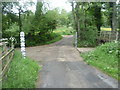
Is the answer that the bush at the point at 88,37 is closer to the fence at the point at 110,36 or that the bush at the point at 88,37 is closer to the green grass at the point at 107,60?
the fence at the point at 110,36

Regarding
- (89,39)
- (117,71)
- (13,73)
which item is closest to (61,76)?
(13,73)

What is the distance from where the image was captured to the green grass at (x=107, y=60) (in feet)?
18.1

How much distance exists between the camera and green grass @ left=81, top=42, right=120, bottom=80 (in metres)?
5.51

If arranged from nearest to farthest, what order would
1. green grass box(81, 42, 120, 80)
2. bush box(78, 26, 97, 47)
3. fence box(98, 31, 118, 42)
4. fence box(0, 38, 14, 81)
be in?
fence box(0, 38, 14, 81), green grass box(81, 42, 120, 80), fence box(98, 31, 118, 42), bush box(78, 26, 97, 47)

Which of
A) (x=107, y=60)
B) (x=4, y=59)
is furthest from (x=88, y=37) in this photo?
(x=4, y=59)

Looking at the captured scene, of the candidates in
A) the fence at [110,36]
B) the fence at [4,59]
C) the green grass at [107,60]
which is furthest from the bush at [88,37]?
the fence at [4,59]

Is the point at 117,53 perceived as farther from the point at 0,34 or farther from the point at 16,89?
the point at 0,34

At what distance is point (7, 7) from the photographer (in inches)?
588

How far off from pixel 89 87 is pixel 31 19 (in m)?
12.9

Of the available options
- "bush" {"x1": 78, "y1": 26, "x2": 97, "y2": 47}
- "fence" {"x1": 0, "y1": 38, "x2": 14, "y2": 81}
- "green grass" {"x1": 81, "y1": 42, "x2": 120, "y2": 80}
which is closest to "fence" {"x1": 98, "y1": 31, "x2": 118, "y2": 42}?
"bush" {"x1": 78, "y1": 26, "x2": 97, "y2": 47}

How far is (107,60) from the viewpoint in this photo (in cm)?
694

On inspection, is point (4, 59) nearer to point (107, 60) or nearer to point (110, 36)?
point (107, 60)

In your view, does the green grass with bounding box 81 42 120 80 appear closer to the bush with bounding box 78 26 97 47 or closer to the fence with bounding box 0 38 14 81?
the fence with bounding box 0 38 14 81

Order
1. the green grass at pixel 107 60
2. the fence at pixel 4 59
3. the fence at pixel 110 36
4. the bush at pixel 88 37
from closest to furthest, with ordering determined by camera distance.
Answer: the fence at pixel 4 59 → the green grass at pixel 107 60 → the fence at pixel 110 36 → the bush at pixel 88 37
